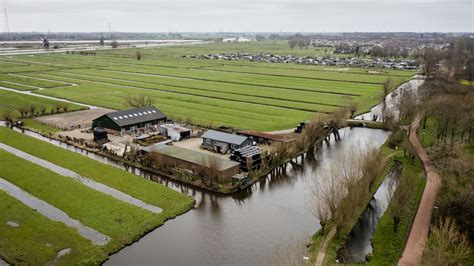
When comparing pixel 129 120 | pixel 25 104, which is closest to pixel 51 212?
pixel 129 120

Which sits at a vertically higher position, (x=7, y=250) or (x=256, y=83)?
(x=256, y=83)

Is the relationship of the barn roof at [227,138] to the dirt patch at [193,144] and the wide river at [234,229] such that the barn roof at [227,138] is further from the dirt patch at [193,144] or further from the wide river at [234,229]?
the wide river at [234,229]

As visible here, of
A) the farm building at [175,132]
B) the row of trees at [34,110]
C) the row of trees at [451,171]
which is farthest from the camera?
the row of trees at [34,110]

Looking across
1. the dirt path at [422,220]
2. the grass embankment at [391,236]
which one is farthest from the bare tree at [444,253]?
the grass embankment at [391,236]

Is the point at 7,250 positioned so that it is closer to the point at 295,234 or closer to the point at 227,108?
the point at 295,234

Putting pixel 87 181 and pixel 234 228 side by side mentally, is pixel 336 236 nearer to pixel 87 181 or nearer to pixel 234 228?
pixel 234 228

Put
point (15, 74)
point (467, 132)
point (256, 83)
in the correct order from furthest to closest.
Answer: point (15, 74)
point (256, 83)
point (467, 132)

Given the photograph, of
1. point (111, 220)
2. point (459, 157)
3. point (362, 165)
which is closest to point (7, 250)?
point (111, 220)

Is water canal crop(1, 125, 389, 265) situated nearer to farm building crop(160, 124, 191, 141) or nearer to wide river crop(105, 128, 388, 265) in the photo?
wide river crop(105, 128, 388, 265)
